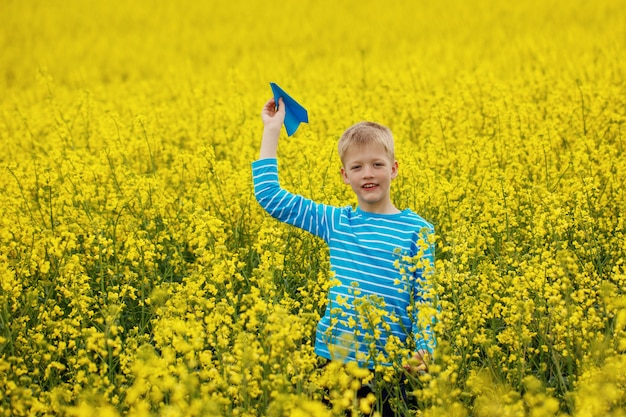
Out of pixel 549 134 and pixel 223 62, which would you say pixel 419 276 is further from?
pixel 223 62

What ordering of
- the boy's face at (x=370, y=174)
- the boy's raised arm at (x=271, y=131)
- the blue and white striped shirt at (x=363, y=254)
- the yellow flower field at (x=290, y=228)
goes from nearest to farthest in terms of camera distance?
the yellow flower field at (x=290, y=228) → the blue and white striped shirt at (x=363, y=254) → the boy's face at (x=370, y=174) → the boy's raised arm at (x=271, y=131)

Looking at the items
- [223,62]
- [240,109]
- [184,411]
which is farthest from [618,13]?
[184,411]

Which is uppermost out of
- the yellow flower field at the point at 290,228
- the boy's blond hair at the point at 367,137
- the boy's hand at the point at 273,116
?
the boy's hand at the point at 273,116

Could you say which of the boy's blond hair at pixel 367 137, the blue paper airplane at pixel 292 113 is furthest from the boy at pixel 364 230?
the blue paper airplane at pixel 292 113

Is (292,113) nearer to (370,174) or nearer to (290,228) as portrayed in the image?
(370,174)

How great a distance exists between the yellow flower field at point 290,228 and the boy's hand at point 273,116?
20.2 inches

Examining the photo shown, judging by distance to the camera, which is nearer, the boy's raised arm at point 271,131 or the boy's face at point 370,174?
the boy's face at point 370,174

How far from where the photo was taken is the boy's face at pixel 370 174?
135 inches

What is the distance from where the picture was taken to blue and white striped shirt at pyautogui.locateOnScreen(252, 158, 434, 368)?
128 inches

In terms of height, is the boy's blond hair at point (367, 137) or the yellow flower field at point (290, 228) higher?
the boy's blond hair at point (367, 137)

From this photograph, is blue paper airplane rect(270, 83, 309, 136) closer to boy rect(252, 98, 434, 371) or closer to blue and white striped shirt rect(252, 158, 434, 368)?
boy rect(252, 98, 434, 371)

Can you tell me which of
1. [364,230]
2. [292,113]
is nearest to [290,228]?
[292,113]

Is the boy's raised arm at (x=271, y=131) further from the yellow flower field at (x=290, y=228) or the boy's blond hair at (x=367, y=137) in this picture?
the yellow flower field at (x=290, y=228)

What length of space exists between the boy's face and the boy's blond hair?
17mm
